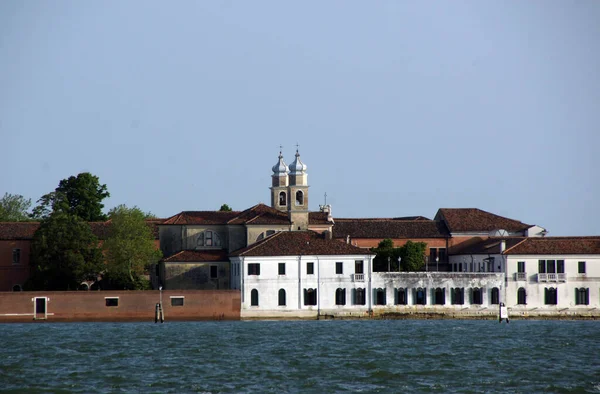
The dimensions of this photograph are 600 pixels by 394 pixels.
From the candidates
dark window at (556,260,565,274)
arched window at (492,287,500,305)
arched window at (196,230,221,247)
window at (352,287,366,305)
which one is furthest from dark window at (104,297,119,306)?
dark window at (556,260,565,274)

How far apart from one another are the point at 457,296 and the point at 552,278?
558 centimetres

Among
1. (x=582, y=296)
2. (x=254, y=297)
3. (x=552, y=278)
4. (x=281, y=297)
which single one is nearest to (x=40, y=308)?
(x=254, y=297)

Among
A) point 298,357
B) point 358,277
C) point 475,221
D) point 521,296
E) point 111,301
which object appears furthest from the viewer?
point 475,221

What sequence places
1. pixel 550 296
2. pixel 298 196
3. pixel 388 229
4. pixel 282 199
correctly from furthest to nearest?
pixel 388 229 → pixel 282 199 → pixel 298 196 → pixel 550 296

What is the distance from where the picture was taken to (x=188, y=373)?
135ft

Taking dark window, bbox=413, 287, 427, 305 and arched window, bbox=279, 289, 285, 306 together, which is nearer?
arched window, bbox=279, 289, 285, 306

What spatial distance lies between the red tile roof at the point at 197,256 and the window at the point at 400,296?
10138mm

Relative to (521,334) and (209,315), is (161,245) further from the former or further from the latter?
(521,334)

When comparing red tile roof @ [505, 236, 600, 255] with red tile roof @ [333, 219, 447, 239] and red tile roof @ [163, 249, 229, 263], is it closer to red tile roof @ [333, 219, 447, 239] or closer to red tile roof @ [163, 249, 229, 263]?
red tile roof @ [333, 219, 447, 239]

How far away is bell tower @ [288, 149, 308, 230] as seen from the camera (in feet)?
242

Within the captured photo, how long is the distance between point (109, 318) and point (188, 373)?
26344mm

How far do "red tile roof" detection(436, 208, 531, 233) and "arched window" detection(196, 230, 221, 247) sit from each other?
15.1m

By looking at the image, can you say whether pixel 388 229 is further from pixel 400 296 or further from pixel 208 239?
pixel 208 239

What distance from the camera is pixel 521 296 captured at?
71.3 meters
